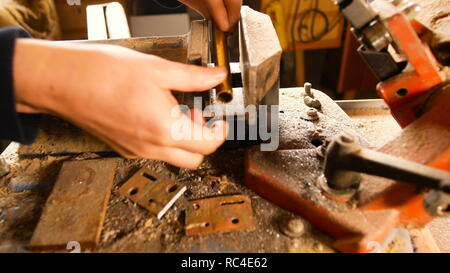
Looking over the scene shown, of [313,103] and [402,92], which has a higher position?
[402,92]

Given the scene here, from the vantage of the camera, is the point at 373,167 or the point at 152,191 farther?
the point at 152,191

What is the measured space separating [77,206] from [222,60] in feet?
1.58

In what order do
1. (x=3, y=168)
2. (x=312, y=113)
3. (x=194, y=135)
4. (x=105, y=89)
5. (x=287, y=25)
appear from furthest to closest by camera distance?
(x=287, y=25) < (x=312, y=113) < (x=3, y=168) < (x=194, y=135) < (x=105, y=89)

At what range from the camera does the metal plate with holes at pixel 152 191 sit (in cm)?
75

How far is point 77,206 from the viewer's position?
29.4 inches

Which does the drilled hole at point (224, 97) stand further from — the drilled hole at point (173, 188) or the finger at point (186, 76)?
the drilled hole at point (173, 188)

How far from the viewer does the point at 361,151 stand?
620 millimetres

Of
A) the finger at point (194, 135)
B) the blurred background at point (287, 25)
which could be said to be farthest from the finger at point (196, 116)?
the blurred background at point (287, 25)

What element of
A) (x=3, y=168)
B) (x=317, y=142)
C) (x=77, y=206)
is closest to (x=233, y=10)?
(x=317, y=142)

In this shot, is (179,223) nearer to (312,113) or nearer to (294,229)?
(294,229)

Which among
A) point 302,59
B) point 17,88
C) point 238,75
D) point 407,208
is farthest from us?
point 302,59

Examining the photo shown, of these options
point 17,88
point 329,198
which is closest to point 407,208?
point 329,198
